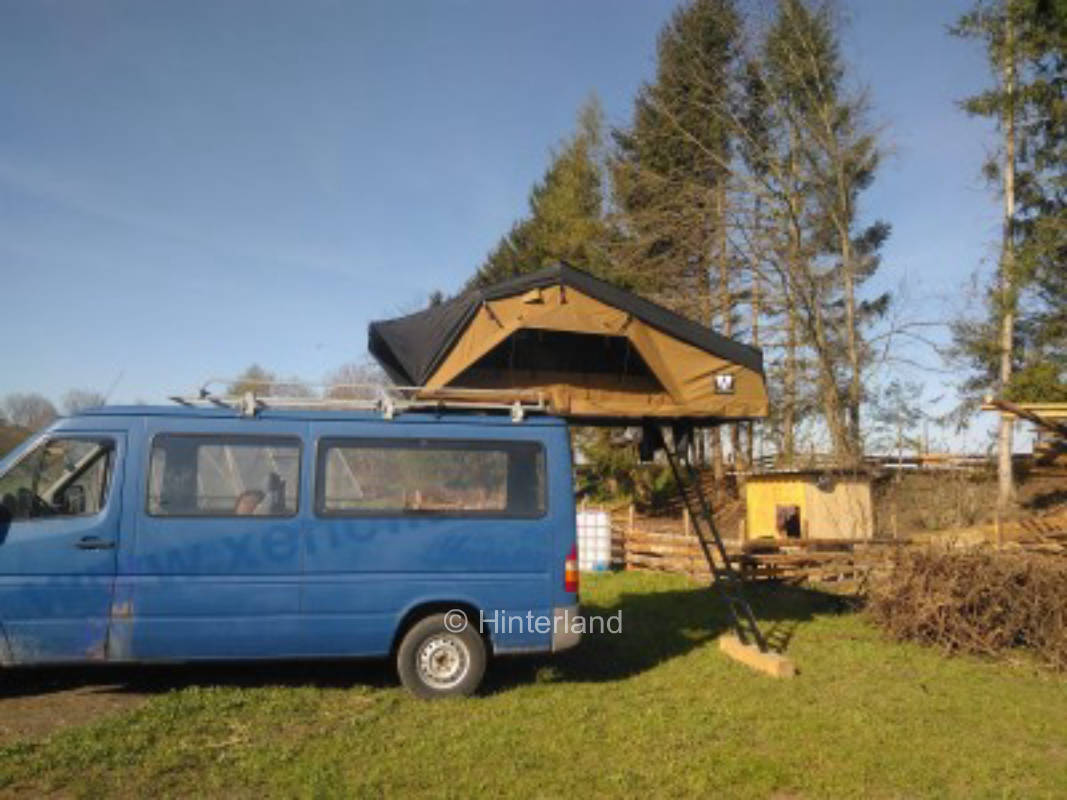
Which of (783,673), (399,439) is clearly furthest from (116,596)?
(783,673)

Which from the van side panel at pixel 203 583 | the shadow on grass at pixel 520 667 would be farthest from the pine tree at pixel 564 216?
the van side panel at pixel 203 583

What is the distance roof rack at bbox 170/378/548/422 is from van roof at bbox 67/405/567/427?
2.0 inches

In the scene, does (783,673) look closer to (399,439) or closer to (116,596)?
(399,439)

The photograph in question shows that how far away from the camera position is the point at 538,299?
28.0 feet

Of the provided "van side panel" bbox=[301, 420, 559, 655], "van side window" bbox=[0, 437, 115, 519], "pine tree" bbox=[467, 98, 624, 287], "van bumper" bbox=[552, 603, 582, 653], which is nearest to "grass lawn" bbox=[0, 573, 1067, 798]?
"van bumper" bbox=[552, 603, 582, 653]

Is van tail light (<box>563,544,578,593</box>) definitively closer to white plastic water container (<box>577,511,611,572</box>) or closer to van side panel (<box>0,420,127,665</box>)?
van side panel (<box>0,420,127,665</box>)

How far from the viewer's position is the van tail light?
7.42 meters

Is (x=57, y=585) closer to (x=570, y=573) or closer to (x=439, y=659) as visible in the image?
(x=439, y=659)

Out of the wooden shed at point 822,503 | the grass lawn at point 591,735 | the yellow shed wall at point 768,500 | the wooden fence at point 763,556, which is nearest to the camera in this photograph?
the grass lawn at point 591,735

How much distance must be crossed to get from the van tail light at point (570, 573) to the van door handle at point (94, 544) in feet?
12.1

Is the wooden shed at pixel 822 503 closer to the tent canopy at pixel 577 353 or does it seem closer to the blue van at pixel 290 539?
the tent canopy at pixel 577 353

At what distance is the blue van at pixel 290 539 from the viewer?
21.6 feet

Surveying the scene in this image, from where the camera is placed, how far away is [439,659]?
7.26m

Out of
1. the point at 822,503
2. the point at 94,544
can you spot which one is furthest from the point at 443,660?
the point at 822,503
